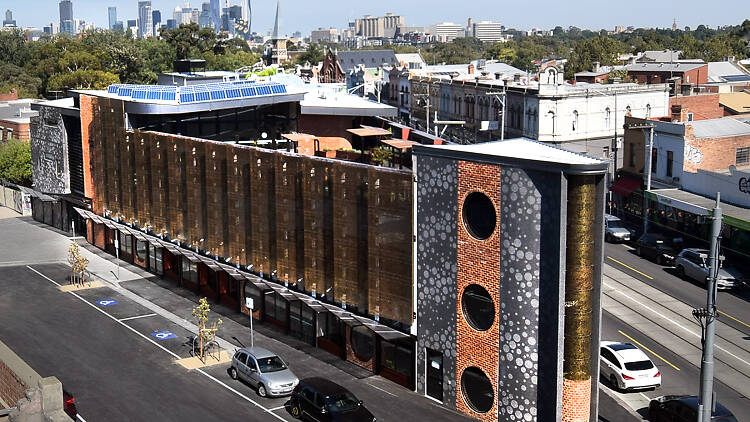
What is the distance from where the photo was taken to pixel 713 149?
6725 cm

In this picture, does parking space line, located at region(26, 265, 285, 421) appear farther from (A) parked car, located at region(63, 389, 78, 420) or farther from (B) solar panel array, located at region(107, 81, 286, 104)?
(B) solar panel array, located at region(107, 81, 286, 104)

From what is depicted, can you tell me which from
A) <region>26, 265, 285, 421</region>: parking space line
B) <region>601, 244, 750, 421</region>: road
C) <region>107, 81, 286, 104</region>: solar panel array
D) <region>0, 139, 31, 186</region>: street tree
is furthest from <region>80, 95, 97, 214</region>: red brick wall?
<region>601, 244, 750, 421</region>: road

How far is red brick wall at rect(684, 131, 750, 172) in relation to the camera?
67.1 metres

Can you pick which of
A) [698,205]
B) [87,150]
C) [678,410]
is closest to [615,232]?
[698,205]

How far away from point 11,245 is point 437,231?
149ft

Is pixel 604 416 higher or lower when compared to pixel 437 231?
lower

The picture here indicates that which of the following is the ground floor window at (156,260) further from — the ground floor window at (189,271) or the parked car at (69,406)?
the parked car at (69,406)

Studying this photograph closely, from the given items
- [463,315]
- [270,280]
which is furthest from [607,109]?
[463,315]

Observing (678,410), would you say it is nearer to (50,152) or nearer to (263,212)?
(263,212)

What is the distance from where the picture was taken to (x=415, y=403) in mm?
37031

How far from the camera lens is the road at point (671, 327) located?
38875 millimetres

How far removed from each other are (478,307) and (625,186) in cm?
4264

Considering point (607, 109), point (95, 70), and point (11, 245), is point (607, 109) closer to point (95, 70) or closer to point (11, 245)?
point (11, 245)

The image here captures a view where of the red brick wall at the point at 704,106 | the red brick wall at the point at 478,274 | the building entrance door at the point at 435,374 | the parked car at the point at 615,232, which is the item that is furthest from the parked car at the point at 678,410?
the red brick wall at the point at 704,106
